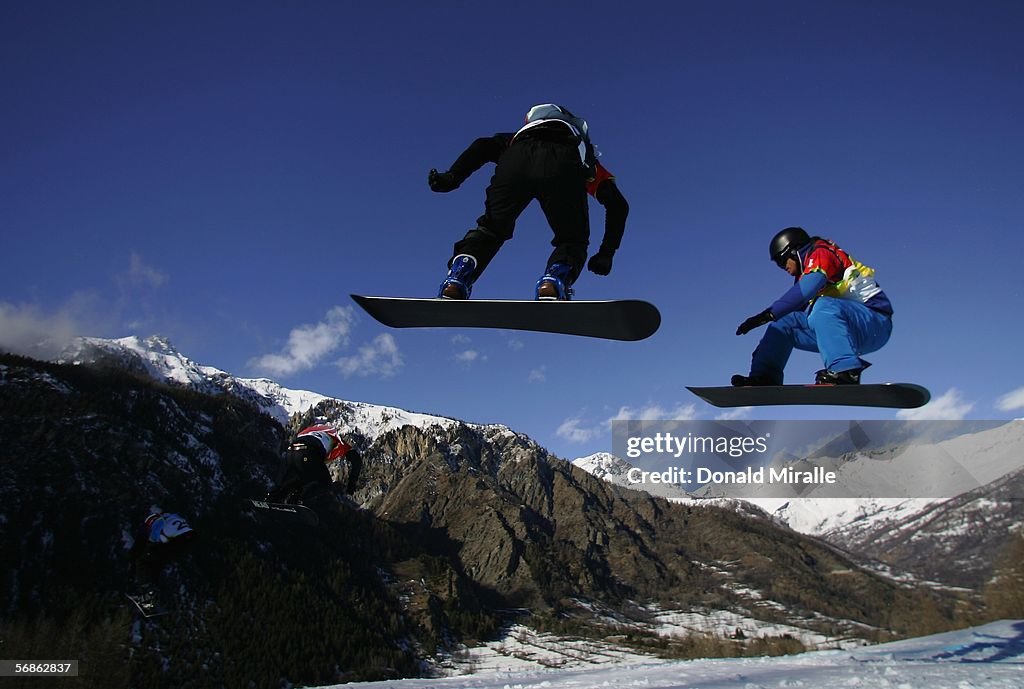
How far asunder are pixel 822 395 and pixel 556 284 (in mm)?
2544

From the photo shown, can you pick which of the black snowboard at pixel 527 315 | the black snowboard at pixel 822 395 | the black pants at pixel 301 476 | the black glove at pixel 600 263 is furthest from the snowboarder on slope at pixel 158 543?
the black snowboard at pixel 822 395

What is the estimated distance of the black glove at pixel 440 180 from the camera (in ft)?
18.1

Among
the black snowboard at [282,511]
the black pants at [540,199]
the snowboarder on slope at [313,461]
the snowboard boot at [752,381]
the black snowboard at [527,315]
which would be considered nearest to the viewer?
the black snowboard at [527,315]

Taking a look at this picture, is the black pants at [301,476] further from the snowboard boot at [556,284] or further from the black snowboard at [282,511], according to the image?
the snowboard boot at [556,284]

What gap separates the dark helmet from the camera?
18.4 ft

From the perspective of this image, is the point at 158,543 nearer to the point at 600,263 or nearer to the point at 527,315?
the point at 527,315

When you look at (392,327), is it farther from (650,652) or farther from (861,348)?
(650,652)

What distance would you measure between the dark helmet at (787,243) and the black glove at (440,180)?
2865 millimetres

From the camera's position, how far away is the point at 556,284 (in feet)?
16.3

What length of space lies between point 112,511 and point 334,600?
46332 mm

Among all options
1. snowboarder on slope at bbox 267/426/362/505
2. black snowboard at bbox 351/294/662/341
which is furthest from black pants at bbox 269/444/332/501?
black snowboard at bbox 351/294/662/341

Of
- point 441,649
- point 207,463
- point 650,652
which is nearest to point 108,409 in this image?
point 207,463

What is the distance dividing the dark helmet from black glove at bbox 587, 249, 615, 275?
4.76 feet

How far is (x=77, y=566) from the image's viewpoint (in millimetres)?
102875
